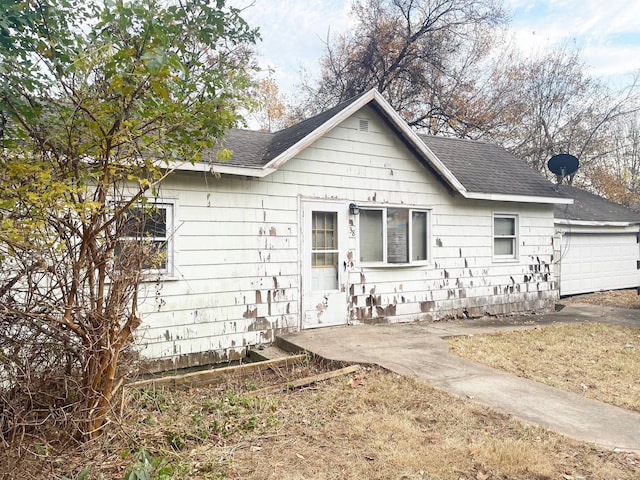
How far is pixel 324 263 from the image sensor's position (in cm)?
877

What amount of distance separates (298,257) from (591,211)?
42.8ft

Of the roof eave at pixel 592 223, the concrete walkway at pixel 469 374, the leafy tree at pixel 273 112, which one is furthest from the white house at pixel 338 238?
the leafy tree at pixel 273 112

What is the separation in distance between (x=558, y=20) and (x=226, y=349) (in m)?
24.5

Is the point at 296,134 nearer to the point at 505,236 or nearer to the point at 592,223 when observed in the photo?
the point at 505,236

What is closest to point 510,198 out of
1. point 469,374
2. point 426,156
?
point 426,156

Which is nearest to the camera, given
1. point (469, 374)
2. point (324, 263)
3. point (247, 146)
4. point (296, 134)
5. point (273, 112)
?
point (469, 374)

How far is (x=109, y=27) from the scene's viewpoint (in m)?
3.55

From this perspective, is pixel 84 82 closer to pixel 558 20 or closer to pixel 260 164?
pixel 260 164

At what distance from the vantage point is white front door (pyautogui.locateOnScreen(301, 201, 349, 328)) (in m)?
8.49

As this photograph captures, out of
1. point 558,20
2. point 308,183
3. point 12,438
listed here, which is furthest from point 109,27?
point 558,20

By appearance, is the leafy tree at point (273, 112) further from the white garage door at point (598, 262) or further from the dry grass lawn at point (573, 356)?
the dry grass lawn at point (573, 356)

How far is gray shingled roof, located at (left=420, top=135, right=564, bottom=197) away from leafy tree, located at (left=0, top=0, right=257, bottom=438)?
8.08 metres

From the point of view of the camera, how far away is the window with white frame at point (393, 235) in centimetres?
930

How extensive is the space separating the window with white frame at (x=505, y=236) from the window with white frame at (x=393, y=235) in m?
2.37
